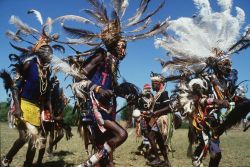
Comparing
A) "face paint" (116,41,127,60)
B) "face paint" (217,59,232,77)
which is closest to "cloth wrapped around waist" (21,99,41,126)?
"face paint" (116,41,127,60)

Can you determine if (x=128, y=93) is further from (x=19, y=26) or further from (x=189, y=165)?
(x=189, y=165)

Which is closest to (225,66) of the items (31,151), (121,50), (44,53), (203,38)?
(203,38)

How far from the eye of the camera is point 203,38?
622cm

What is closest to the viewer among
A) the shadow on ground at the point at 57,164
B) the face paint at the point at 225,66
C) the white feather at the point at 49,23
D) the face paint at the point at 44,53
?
the face paint at the point at 225,66

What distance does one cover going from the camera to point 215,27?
625 cm

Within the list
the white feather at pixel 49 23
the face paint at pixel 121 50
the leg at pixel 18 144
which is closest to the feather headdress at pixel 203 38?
the face paint at pixel 121 50

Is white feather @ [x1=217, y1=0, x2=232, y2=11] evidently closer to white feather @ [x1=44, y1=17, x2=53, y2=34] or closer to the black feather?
white feather @ [x1=44, y1=17, x2=53, y2=34]

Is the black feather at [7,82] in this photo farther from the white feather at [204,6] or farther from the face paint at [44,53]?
the white feather at [204,6]

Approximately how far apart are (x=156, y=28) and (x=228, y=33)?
118cm

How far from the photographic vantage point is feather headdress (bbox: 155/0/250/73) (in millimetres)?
6145

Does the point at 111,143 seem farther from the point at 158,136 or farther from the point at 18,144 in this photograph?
the point at 158,136

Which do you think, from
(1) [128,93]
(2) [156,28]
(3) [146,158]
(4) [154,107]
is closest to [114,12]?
(2) [156,28]

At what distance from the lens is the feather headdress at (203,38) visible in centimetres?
614

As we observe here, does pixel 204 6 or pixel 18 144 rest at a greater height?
pixel 204 6
